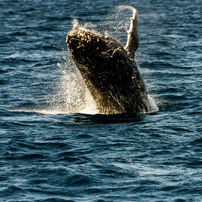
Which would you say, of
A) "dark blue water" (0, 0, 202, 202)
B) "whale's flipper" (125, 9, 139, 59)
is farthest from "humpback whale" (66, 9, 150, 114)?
"dark blue water" (0, 0, 202, 202)

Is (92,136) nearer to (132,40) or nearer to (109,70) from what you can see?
(109,70)

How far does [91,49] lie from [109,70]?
3.17 ft

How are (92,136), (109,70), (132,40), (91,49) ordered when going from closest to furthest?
(92,136)
(91,49)
(109,70)
(132,40)

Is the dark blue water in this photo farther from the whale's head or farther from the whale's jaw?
the whale's head

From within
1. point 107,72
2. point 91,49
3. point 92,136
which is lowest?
point 92,136

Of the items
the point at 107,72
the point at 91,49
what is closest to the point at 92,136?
the point at 107,72

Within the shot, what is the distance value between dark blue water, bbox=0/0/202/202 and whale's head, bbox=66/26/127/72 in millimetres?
1705

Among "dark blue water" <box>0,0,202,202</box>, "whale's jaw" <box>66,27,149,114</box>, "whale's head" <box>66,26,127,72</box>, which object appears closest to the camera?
"dark blue water" <box>0,0,202,202</box>

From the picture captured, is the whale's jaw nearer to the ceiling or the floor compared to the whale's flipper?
nearer to the floor

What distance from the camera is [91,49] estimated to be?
11.4 metres

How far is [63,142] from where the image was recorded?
408 inches

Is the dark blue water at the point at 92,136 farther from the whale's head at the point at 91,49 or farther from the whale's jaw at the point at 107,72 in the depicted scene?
the whale's head at the point at 91,49

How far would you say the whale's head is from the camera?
11164mm

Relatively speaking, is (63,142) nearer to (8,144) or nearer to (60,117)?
(8,144)
